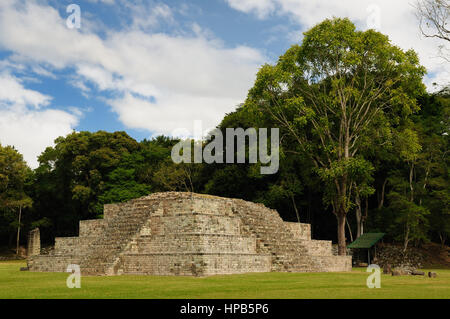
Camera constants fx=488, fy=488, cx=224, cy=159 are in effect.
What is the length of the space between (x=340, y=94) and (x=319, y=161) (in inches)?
191

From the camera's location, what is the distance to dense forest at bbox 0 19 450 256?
32.9 meters

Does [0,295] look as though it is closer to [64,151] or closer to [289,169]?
[289,169]

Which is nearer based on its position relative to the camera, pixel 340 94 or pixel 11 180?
pixel 340 94

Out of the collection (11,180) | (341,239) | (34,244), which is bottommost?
(34,244)

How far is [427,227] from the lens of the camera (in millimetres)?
39500

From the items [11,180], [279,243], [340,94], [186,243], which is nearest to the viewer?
[186,243]

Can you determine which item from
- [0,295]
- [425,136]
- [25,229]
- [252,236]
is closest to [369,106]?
[425,136]

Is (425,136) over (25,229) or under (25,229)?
over

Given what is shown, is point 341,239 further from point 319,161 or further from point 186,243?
point 186,243

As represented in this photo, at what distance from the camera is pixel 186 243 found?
22.6m

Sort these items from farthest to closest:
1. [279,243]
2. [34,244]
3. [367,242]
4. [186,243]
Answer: [34,244] → [367,242] → [279,243] → [186,243]

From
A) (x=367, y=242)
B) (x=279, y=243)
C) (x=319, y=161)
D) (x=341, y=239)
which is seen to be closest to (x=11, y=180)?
(x=319, y=161)

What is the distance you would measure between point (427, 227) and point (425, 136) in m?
8.10

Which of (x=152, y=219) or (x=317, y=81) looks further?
(x=317, y=81)
